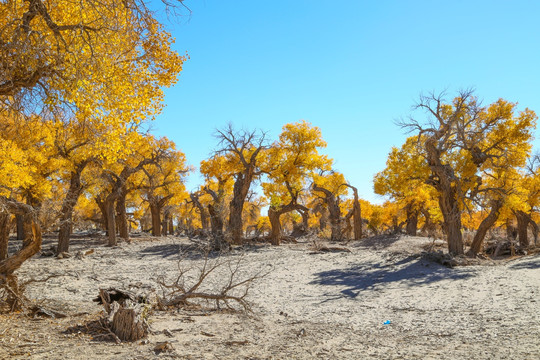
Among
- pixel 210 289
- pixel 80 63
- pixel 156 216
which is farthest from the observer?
pixel 156 216

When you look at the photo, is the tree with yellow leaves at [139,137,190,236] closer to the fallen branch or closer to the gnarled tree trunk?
the fallen branch

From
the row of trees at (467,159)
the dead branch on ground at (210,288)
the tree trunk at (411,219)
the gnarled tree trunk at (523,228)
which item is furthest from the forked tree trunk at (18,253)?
the tree trunk at (411,219)

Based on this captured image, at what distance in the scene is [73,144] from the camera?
16625mm

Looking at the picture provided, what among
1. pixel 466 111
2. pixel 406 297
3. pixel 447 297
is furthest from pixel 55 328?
pixel 466 111

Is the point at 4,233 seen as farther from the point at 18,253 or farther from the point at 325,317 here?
the point at 325,317

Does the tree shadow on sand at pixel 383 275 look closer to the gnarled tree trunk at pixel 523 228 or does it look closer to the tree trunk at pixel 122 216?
the gnarled tree trunk at pixel 523 228

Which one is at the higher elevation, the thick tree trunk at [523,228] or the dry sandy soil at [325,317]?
the thick tree trunk at [523,228]

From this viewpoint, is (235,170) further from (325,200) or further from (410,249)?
(410,249)

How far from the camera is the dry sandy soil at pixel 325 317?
583 centimetres

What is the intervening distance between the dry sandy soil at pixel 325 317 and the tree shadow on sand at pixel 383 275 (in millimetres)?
34

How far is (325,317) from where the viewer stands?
8562 mm

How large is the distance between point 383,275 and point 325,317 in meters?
5.54

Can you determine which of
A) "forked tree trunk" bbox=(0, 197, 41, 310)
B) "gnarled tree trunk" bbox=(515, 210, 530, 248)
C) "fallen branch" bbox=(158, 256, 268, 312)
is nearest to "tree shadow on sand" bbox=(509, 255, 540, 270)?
"gnarled tree trunk" bbox=(515, 210, 530, 248)

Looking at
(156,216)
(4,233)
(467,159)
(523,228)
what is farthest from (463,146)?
(156,216)
